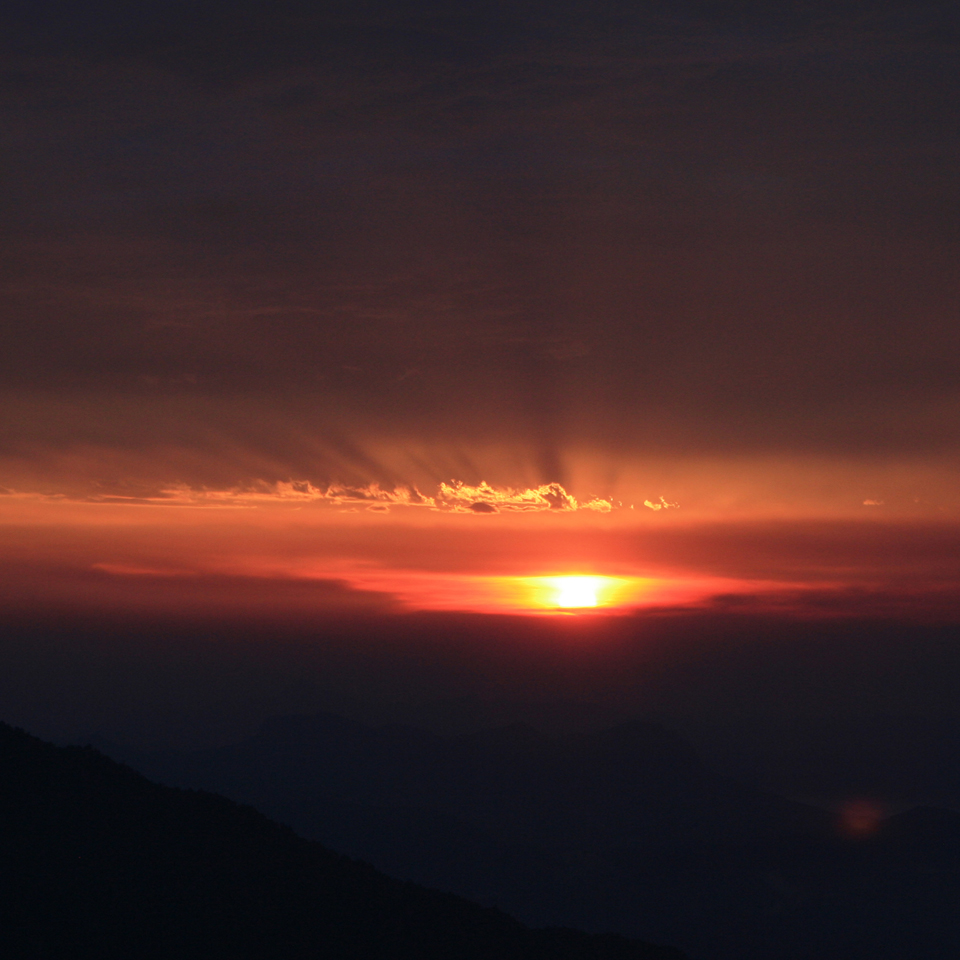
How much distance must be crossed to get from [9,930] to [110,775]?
52.4ft

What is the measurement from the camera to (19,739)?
166 feet

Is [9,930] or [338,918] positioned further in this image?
[338,918]

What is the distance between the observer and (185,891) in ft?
129

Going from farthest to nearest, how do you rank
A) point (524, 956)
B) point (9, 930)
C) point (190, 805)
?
point (190, 805), point (524, 956), point (9, 930)

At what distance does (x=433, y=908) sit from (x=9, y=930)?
1858 centimetres

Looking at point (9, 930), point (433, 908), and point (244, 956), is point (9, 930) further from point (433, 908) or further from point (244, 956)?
point (433, 908)

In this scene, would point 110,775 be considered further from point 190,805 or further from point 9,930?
point 9,930

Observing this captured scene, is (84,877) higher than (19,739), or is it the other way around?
(19,739)

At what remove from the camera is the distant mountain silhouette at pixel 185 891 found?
35.5 meters

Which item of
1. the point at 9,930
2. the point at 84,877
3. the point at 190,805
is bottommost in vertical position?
the point at 9,930

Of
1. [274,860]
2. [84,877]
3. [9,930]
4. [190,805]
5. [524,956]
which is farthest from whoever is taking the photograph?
[190,805]

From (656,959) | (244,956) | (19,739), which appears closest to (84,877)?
(244,956)

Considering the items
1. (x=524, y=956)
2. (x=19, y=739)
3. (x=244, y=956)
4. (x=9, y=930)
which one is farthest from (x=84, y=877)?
(x=524, y=956)

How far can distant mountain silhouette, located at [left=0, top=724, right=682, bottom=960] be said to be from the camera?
35.5 m
